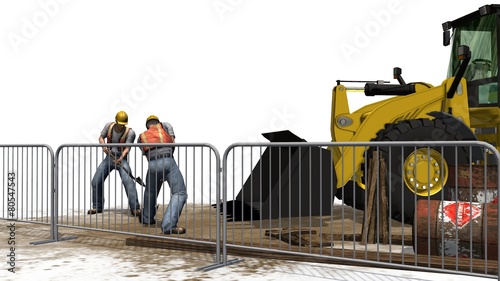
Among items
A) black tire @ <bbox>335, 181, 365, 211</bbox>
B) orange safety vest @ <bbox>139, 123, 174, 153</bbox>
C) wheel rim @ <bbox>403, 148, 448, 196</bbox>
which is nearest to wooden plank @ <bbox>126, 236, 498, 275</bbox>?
orange safety vest @ <bbox>139, 123, 174, 153</bbox>

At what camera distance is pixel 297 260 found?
7426 mm

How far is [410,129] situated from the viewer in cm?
965

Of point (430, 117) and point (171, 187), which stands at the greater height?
point (430, 117)

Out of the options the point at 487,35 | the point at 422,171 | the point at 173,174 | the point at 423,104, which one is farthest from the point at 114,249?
the point at 487,35

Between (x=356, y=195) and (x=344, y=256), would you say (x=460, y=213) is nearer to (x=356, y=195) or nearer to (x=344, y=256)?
(x=344, y=256)

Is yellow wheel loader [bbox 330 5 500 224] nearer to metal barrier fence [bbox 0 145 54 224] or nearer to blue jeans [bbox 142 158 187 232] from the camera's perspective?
blue jeans [bbox 142 158 187 232]

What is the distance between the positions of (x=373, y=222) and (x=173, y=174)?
283cm

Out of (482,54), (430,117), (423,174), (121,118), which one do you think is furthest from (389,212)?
(121,118)

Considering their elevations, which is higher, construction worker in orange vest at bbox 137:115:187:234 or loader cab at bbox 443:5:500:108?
loader cab at bbox 443:5:500:108

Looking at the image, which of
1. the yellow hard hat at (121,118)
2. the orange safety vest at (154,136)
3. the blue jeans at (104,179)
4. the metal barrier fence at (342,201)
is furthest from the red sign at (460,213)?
the yellow hard hat at (121,118)

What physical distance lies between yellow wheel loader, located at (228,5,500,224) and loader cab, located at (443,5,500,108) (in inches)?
0.6

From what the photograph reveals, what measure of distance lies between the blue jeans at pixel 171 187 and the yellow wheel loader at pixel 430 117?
2.43m

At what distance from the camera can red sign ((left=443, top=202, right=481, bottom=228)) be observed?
6590mm

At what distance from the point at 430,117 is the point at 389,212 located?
370 cm
